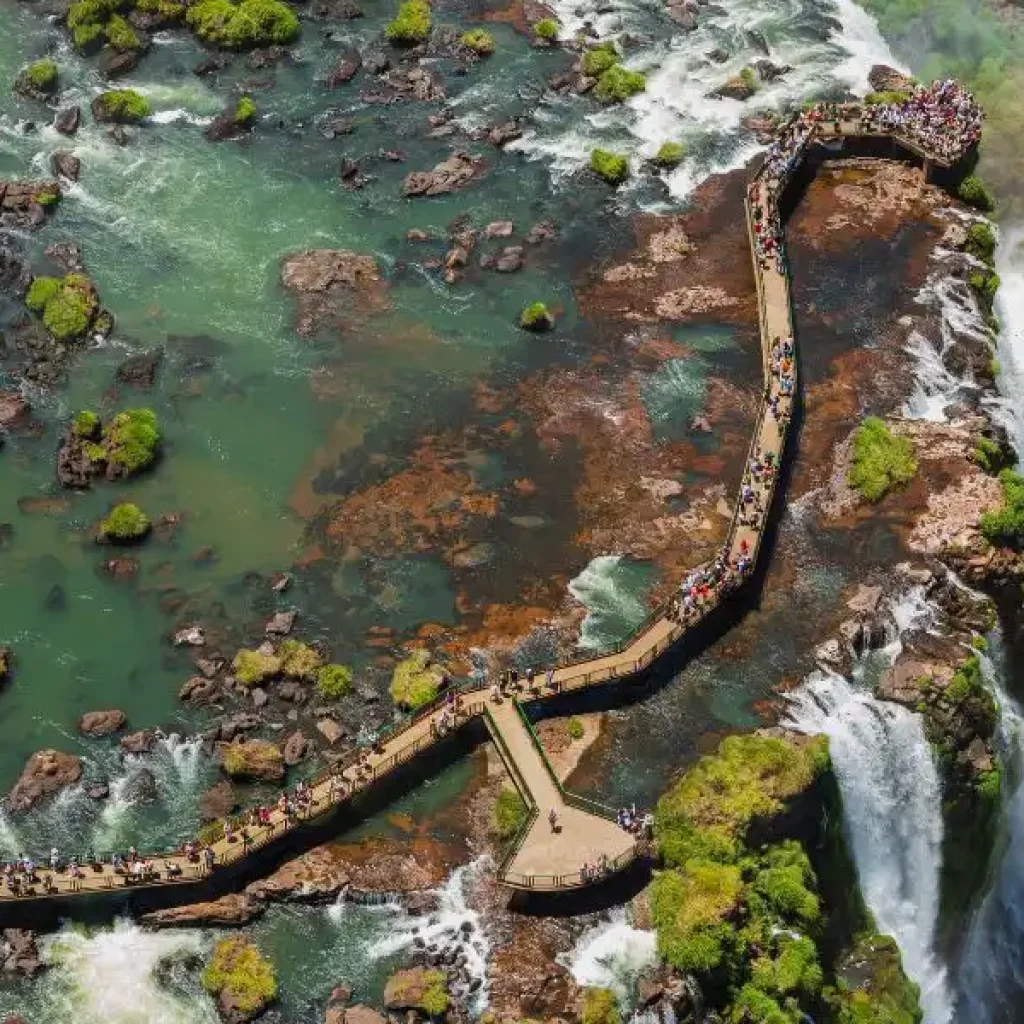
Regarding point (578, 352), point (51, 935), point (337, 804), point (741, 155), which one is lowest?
point (51, 935)

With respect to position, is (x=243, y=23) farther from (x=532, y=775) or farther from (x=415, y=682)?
(x=532, y=775)

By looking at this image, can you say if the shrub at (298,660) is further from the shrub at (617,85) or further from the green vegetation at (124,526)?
→ the shrub at (617,85)

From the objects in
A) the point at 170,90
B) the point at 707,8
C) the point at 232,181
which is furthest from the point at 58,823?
the point at 707,8

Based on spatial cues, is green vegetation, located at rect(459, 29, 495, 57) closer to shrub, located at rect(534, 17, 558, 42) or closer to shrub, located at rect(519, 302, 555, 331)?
shrub, located at rect(534, 17, 558, 42)

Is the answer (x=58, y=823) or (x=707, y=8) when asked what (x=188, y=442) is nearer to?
(x=58, y=823)

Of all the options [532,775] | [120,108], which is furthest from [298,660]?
[120,108]
